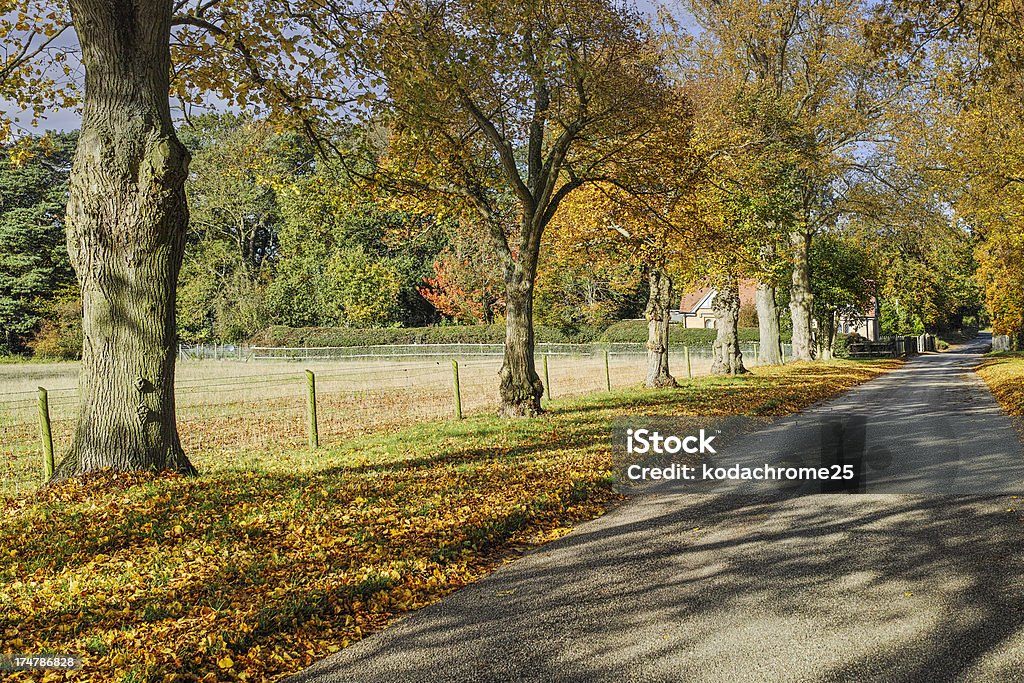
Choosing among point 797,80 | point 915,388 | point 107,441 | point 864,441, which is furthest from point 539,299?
point 107,441

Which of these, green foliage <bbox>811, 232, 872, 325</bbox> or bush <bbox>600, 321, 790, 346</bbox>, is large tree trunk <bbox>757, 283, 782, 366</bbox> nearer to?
green foliage <bbox>811, 232, 872, 325</bbox>

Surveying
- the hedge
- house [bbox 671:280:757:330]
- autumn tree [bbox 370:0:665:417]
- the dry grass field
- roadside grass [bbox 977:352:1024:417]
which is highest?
autumn tree [bbox 370:0:665:417]

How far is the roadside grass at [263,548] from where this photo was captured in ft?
15.6

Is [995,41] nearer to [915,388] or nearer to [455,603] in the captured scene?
[455,603]

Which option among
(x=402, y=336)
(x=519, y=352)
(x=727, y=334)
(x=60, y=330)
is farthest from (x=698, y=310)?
(x=519, y=352)

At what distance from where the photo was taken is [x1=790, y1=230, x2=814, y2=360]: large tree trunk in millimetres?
37219

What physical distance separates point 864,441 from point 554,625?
862cm

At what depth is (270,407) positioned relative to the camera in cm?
2234

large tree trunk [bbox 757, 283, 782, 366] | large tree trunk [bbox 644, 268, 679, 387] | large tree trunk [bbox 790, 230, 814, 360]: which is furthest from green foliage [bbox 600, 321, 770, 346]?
large tree trunk [bbox 644, 268, 679, 387]

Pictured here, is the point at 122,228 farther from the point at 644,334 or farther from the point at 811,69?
the point at 644,334

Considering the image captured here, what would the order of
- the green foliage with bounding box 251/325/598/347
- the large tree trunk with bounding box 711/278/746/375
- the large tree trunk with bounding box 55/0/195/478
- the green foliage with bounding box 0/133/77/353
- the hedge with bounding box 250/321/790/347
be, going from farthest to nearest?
the green foliage with bounding box 251/325/598/347, the hedge with bounding box 250/321/790/347, the green foliage with bounding box 0/133/77/353, the large tree trunk with bounding box 711/278/746/375, the large tree trunk with bounding box 55/0/195/478

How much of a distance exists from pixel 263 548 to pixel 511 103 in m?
11.7

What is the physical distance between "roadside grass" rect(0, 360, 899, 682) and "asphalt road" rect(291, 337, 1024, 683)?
46 cm

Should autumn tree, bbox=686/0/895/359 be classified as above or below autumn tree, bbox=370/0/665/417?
above
